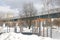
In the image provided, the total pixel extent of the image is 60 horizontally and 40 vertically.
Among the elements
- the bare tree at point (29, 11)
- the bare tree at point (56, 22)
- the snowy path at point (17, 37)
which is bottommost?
the snowy path at point (17, 37)

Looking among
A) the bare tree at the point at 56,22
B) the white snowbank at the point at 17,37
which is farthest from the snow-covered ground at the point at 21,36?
the bare tree at the point at 56,22

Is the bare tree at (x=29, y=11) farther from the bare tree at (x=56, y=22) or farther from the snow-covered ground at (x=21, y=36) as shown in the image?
the bare tree at (x=56, y=22)

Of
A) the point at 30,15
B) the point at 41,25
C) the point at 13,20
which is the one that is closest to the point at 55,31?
the point at 41,25

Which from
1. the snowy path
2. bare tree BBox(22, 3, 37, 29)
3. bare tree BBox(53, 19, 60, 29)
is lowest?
the snowy path

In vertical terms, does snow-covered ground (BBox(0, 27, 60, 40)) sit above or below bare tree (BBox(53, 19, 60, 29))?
below

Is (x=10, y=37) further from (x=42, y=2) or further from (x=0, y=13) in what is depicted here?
(x=42, y=2)

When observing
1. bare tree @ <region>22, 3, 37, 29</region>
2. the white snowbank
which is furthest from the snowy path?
bare tree @ <region>22, 3, 37, 29</region>

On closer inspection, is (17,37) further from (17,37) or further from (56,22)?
(56,22)

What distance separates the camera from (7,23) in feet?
12.9

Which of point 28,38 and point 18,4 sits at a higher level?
point 18,4

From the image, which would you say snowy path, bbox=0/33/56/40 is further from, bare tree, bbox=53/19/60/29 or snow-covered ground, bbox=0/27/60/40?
bare tree, bbox=53/19/60/29

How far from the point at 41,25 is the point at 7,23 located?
0.62m

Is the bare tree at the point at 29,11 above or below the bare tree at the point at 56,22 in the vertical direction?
above

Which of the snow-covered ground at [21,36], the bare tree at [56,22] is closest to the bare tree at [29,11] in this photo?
the snow-covered ground at [21,36]
